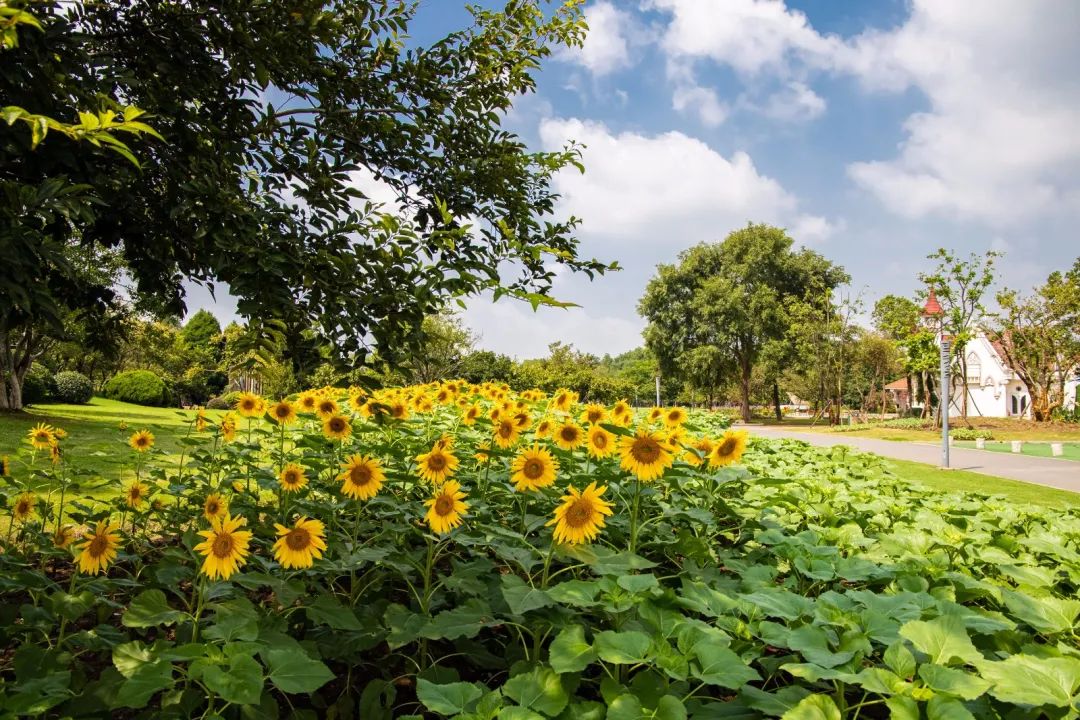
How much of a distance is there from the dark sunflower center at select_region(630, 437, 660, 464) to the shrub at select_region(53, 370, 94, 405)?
24.4m

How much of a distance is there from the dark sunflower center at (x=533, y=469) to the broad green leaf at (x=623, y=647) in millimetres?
748

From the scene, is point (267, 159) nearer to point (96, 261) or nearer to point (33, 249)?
point (33, 249)

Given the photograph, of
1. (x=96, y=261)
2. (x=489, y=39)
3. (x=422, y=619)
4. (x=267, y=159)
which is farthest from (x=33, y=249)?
(x=96, y=261)

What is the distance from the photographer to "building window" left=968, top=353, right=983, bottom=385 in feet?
155

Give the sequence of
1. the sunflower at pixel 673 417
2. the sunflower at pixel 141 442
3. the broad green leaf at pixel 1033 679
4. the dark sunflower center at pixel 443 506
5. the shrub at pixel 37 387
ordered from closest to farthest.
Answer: the broad green leaf at pixel 1033 679 < the dark sunflower center at pixel 443 506 < the sunflower at pixel 141 442 < the sunflower at pixel 673 417 < the shrub at pixel 37 387

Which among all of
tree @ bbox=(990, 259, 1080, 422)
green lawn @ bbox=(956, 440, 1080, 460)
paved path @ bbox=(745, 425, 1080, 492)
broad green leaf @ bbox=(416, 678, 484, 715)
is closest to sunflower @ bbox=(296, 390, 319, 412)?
broad green leaf @ bbox=(416, 678, 484, 715)

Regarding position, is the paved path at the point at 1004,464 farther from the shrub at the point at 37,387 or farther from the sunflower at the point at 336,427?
the shrub at the point at 37,387

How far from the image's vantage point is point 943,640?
1.52 metres

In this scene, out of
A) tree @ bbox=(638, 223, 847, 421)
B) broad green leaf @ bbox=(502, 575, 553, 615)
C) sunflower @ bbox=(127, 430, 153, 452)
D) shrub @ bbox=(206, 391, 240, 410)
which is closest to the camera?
broad green leaf @ bbox=(502, 575, 553, 615)

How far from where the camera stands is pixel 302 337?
8.75 feet

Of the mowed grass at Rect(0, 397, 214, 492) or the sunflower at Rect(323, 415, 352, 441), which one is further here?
the mowed grass at Rect(0, 397, 214, 492)

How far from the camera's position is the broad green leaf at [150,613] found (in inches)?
67.4

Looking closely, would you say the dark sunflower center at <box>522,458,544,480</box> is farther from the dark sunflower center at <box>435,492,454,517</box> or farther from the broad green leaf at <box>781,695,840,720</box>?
the broad green leaf at <box>781,695,840,720</box>

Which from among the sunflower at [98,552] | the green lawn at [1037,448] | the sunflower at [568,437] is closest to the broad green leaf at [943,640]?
the sunflower at [568,437]
